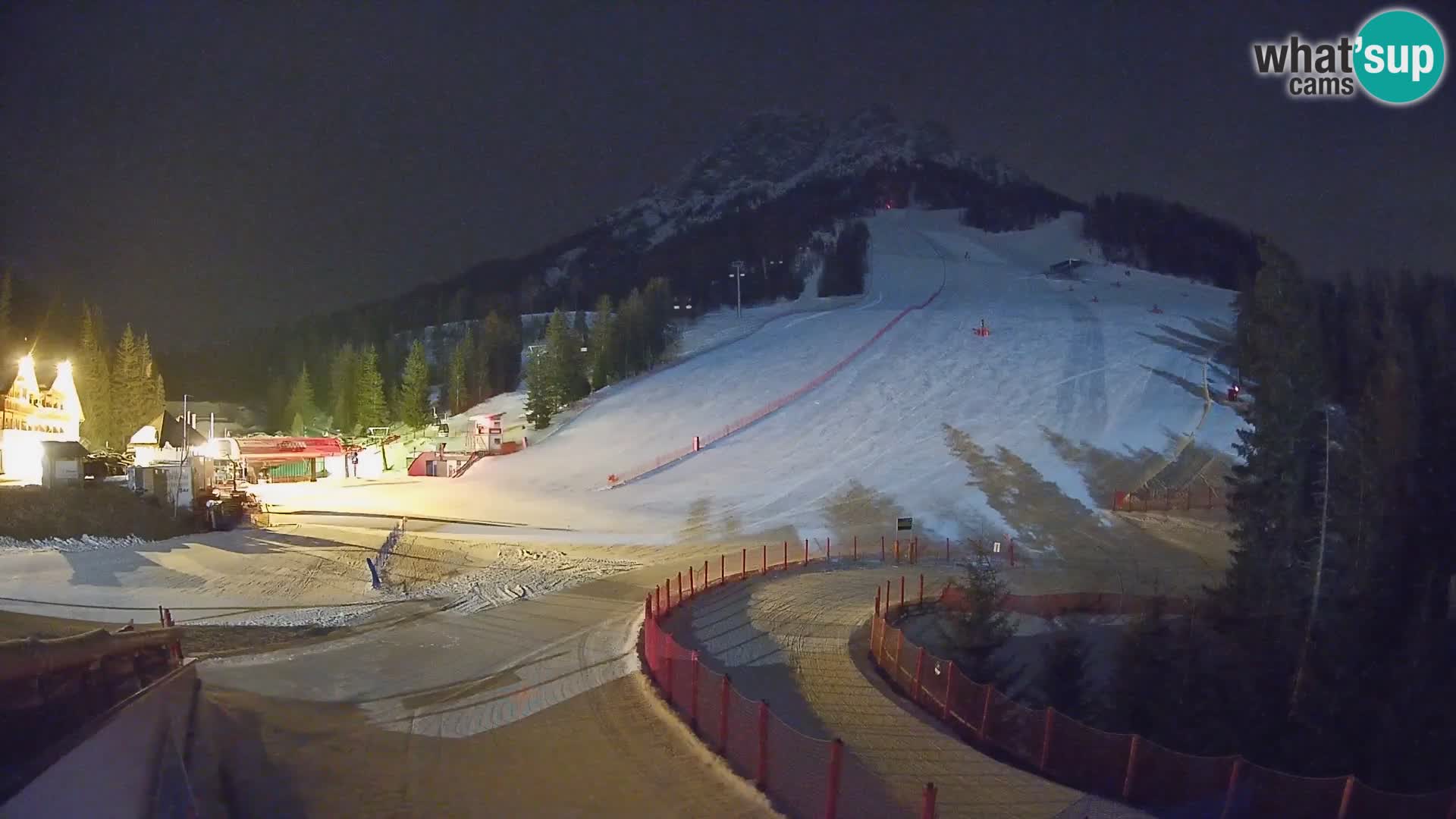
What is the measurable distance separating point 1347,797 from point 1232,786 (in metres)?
0.88

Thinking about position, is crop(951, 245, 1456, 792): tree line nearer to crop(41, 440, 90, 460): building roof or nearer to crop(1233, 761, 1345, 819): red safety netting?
crop(1233, 761, 1345, 819): red safety netting

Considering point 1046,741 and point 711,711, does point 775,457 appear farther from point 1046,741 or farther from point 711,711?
point 1046,741

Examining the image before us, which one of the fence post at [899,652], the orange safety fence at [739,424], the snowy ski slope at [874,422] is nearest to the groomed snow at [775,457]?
the snowy ski slope at [874,422]

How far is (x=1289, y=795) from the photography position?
8.33 meters

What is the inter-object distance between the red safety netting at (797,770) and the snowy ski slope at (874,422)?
22.3 m

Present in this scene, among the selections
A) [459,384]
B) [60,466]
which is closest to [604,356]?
[459,384]

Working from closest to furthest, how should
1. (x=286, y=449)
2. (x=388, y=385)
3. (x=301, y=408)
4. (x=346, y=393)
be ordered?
(x=286, y=449)
(x=346, y=393)
(x=301, y=408)
(x=388, y=385)

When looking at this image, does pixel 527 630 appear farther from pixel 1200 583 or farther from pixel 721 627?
pixel 1200 583

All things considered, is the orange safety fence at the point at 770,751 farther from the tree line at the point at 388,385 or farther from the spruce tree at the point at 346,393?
the spruce tree at the point at 346,393

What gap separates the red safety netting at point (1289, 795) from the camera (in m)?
8.28

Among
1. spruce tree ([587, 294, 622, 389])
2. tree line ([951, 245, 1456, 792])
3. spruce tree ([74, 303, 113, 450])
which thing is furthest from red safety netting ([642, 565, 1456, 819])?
spruce tree ([74, 303, 113, 450])

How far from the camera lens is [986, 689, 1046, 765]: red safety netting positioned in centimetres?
1065

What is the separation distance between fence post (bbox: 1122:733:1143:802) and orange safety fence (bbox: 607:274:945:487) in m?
33.0

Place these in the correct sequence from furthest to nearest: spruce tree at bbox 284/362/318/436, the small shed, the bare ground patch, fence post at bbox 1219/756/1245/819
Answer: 1. spruce tree at bbox 284/362/318/436
2. the small shed
3. the bare ground patch
4. fence post at bbox 1219/756/1245/819
